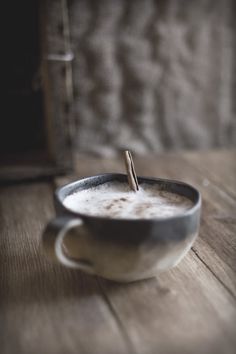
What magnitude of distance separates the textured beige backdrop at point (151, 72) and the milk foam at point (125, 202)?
558 mm

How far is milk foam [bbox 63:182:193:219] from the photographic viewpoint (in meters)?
0.58

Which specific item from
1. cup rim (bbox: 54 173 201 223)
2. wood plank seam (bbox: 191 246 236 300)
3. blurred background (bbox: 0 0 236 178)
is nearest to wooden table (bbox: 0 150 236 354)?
wood plank seam (bbox: 191 246 236 300)

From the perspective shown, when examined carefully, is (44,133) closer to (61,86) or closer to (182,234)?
(61,86)

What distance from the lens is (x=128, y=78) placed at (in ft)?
3.94

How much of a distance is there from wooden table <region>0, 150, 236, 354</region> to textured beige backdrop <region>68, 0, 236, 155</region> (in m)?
0.47

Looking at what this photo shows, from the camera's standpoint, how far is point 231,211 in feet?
2.80

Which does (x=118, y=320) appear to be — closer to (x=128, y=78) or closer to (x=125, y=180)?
(x=125, y=180)

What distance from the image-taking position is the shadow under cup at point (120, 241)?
526mm

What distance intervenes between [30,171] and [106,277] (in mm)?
494

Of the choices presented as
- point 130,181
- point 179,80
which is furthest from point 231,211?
point 179,80

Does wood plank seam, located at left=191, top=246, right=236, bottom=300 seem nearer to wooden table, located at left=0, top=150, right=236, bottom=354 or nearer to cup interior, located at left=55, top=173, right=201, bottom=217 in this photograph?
wooden table, located at left=0, top=150, right=236, bottom=354

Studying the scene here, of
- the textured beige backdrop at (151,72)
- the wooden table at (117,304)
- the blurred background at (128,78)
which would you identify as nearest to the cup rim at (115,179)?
the wooden table at (117,304)

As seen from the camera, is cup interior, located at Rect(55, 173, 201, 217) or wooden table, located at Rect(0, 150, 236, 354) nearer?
wooden table, located at Rect(0, 150, 236, 354)

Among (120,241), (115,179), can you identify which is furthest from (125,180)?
(120,241)
